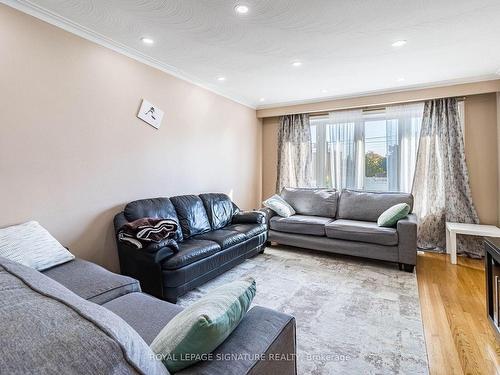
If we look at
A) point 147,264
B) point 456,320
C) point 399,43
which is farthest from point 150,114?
point 456,320

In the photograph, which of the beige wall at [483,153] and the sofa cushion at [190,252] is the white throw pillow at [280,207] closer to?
the sofa cushion at [190,252]

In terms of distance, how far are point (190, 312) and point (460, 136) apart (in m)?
4.62

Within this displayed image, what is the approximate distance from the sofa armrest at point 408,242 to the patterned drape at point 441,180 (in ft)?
3.53

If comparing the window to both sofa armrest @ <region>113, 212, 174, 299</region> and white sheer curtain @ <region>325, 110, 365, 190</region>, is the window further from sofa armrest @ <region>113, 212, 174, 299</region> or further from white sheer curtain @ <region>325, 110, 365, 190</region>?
sofa armrest @ <region>113, 212, 174, 299</region>

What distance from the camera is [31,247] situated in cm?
195

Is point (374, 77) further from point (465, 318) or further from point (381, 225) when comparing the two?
point (465, 318)

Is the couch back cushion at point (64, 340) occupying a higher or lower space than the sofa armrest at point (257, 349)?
higher

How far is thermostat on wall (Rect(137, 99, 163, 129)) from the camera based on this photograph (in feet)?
10.5

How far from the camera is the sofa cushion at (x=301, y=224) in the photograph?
399cm

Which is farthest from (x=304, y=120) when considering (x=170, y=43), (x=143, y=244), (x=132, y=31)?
(x=143, y=244)

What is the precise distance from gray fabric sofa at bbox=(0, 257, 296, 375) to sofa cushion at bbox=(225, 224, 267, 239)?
2289mm

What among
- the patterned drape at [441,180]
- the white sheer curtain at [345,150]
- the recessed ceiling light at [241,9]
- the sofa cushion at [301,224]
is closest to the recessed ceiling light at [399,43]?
the recessed ceiling light at [241,9]

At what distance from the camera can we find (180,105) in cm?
373

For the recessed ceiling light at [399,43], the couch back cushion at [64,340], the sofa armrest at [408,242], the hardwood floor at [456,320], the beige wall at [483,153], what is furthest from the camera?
the beige wall at [483,153]
